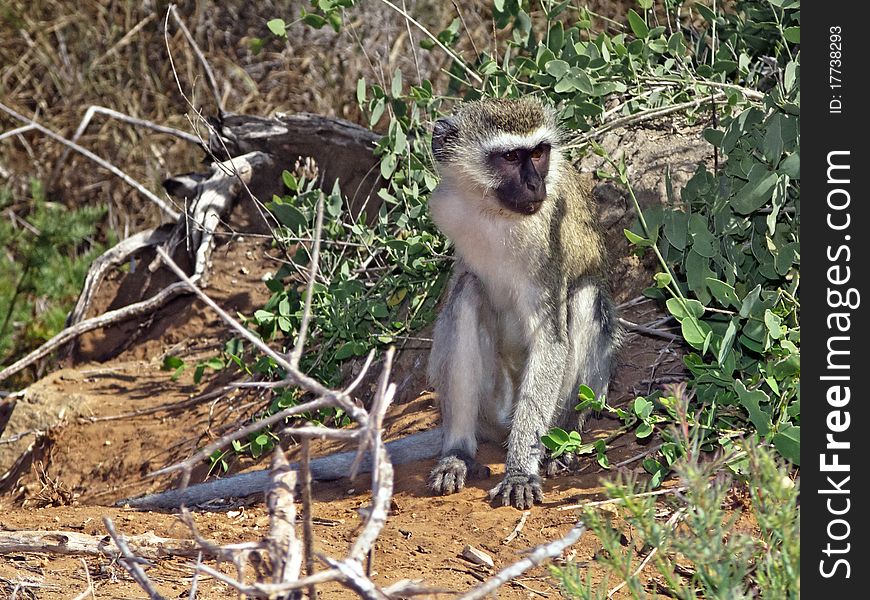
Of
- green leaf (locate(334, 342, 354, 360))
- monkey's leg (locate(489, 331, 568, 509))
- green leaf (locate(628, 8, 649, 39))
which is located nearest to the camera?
monkey's leg (locate(489, 331, 568, 509))

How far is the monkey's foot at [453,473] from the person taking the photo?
194 inches

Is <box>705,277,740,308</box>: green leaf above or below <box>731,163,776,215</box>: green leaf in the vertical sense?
below

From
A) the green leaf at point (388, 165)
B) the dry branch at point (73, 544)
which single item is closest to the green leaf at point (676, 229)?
the green leaf at point (388, 165)

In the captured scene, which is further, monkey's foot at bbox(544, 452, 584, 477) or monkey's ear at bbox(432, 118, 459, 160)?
monkey's ear at bbox(432, 118, 459, 160)

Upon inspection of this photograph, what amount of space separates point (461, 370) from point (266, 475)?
109 cm

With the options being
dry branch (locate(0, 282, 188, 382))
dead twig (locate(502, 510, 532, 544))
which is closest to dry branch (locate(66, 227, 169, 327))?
dry branch (locate(0, 282, 188, 382))

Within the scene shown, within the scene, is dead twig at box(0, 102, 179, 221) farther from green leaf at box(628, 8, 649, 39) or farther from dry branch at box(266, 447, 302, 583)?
dry branch at box(266, 447, 302, 583)

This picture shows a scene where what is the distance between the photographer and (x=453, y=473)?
4961 mm

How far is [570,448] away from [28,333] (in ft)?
17.5

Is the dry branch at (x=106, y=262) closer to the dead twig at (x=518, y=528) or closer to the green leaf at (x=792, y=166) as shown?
the dead twig at (x=518, y=528)

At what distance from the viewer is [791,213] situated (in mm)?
4973

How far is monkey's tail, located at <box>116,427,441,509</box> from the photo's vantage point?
514cm

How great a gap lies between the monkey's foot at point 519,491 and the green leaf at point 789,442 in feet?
3.61
